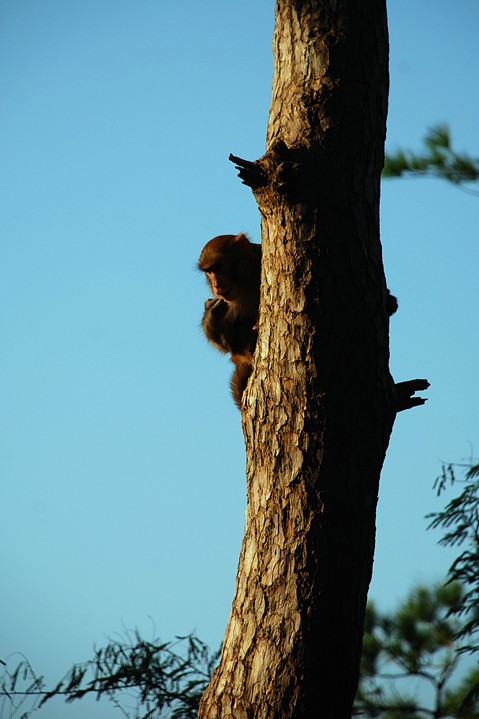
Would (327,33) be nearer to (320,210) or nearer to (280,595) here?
(320,210)

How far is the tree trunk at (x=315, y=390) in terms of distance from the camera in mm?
2680

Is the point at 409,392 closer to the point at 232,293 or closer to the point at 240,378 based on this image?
the point at 240,378

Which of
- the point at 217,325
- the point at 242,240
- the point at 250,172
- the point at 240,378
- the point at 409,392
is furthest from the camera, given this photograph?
the point at 242,240

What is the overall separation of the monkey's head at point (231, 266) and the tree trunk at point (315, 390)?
6.49 ft

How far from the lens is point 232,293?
16.9 feet

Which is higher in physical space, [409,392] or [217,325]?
[217,325]

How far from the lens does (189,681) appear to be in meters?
4.79

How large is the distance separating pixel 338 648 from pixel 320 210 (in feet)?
5.37

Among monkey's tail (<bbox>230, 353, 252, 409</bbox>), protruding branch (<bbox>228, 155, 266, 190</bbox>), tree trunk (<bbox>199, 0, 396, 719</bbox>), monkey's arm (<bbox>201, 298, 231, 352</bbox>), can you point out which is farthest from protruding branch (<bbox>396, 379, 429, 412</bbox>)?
monkey's arm (<bbox>201, 298, 231, 352</bbox>)

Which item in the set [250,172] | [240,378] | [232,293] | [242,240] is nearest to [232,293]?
[232,293]

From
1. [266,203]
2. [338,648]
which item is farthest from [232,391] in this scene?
[338,648]

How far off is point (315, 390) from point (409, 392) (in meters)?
0.65

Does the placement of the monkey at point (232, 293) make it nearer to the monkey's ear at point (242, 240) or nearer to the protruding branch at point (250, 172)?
the monkey's ear at point (242, 240)

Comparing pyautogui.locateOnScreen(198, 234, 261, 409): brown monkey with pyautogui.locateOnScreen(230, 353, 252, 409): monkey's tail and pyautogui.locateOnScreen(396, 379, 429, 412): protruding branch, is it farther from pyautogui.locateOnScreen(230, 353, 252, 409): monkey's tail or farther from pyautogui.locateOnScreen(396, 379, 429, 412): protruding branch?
pyautogui.locateOnScreen(396, 379, 429, 412): protruding branch
